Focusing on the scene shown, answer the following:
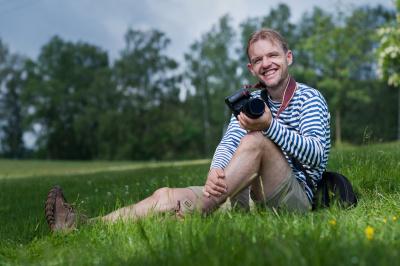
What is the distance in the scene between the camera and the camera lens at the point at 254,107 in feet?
13.2

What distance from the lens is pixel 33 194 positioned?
28.5ft

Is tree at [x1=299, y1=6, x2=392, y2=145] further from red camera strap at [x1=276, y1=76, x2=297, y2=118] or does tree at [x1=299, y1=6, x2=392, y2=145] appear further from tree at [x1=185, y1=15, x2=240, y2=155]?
red camera strap at [x1=276, y1=76, x2=297, y2=118]

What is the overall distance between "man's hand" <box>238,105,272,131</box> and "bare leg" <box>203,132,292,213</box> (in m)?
0.08

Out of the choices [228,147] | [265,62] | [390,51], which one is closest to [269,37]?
[265,62]

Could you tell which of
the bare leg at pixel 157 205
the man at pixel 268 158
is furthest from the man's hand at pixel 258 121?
the bare leg at pixel 157 205

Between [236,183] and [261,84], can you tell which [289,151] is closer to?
[236,183]

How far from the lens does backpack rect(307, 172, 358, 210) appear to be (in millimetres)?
4402

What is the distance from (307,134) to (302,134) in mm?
52

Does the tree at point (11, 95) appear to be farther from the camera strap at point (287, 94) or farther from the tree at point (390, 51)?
the camera strap at point (287, 94)

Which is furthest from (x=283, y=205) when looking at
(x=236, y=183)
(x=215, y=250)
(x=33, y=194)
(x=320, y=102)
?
(x=33, y=194)

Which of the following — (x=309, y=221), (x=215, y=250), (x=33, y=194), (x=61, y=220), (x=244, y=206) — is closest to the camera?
(x=215, y=250)

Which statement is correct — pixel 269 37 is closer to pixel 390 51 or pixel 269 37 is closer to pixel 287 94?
pixel 287 94

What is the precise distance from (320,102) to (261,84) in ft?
1.67

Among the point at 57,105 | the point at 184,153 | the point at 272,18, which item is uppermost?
the point at 272,18
